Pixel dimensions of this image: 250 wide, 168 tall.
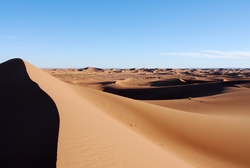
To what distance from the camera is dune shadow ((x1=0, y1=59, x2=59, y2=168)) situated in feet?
10.4

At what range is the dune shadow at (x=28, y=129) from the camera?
3184 mm

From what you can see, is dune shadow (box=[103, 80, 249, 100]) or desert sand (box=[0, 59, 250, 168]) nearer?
desert sand (box=[0, 59, 250, 168])

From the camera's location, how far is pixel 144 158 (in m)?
4.10

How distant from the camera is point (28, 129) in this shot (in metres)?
4.19

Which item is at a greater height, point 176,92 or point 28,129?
point 28,129

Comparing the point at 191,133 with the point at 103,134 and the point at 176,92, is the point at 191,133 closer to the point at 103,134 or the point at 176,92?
the point at 103,134

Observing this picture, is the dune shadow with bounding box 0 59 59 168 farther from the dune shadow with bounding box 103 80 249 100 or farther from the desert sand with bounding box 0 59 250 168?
the dune shadow with bounding box 103 80 249 100

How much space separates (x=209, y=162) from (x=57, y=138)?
479cm

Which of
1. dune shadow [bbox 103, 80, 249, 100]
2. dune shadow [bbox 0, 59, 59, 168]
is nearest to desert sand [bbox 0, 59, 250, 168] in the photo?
dune shadow [bbox 0, 59, 59, 168]

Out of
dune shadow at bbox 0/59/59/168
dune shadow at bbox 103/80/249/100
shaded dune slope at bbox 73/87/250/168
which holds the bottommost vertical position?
dune shadow at bbox 103/80/249/100

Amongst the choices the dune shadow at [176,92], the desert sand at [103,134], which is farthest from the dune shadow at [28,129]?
the dune shadow at [176,92]

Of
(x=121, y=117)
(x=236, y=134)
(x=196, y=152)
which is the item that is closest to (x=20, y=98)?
(x=121, y=117)

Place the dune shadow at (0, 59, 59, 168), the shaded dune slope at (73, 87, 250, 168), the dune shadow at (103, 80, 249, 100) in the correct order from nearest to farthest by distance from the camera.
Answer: the dune shadow at (0, 59, 59, 168)
the shaded dune slope at (73, 87, 250, 168)
the dune shadow at (103, 80, 249, 100)

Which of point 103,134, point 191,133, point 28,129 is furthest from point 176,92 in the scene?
point 28,129
